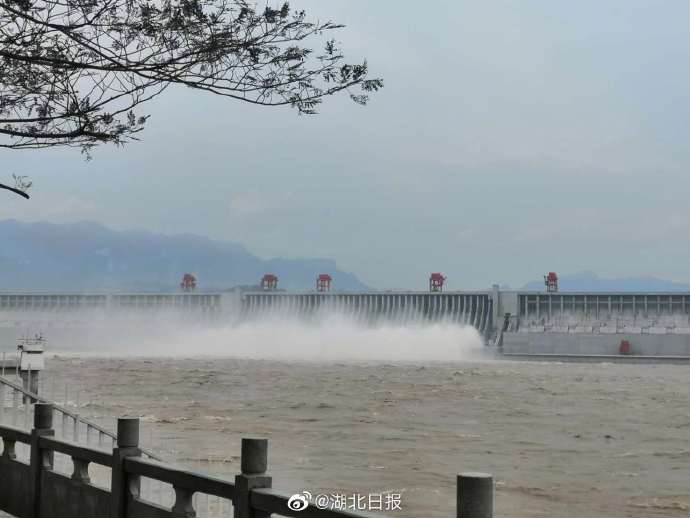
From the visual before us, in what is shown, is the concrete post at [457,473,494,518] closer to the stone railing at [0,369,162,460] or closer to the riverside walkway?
the riverside walkway

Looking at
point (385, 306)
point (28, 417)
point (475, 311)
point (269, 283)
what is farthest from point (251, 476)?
point (269, 283)

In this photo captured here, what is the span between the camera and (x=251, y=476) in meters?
5.68

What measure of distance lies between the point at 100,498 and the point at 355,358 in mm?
68255

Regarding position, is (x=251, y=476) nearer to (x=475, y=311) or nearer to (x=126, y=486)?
(x=126, y=486)

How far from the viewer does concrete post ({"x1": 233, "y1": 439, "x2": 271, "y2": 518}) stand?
5.68 m

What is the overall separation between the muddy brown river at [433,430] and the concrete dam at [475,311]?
19850mm

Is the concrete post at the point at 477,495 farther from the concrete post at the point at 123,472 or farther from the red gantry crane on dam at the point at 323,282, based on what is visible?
the red gantry crane on dam at the point at 323,282

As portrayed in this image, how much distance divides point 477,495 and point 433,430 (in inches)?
860

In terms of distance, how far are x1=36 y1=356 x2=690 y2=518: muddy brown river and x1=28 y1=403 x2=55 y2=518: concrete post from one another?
706 centimetres

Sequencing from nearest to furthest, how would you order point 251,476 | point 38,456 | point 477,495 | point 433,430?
1. point 477,495
2. point 251,476
3. point 38,456
4. point 433,430

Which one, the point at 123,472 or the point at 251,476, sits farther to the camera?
the point at 123,472

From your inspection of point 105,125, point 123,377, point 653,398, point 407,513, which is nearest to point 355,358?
point 123,377

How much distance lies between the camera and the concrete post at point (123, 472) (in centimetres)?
705

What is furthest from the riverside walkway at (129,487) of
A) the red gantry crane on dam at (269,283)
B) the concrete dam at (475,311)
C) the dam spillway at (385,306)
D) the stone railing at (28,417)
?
the red gantry crane on dam at (269,283)
